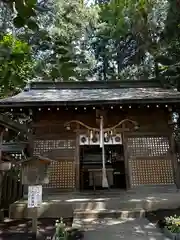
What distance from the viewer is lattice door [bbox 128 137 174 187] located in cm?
742

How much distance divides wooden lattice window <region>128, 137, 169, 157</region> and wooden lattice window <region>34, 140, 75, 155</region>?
6.28 ft

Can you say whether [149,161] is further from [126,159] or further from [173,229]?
[173,229]

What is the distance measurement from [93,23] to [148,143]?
15.0 meters

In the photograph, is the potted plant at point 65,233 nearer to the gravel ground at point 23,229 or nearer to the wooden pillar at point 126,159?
the gravel ground at point 23,229

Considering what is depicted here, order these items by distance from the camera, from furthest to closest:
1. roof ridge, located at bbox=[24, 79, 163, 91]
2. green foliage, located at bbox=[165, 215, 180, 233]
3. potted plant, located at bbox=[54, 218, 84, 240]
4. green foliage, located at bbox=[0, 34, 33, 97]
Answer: roof ridge, located at bbox=[24, 79, 163, 91] < green foliage, located at bbox=[165, 215, 180, 233] < potted plant, located at bbox=[54, 218, 84, 240] < green foliage, located at bbox=[0, 34, 33, 97]

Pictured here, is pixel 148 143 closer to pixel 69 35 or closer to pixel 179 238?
pixel 179 238

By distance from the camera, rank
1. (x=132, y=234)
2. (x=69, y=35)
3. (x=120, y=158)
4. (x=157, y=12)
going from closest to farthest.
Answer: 1. (x=132, y=234)
2. (x=120, y=158)
3. (x=157, y=12)
4. (x=69, y=35)

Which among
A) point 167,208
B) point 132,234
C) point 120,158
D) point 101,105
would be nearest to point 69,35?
point 120,158

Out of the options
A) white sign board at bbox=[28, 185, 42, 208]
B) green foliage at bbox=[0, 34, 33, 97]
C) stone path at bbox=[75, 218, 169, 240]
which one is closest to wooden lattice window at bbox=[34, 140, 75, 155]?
white sign board at bbox=[28, 185, 42, 208]

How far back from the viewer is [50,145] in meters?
7.64

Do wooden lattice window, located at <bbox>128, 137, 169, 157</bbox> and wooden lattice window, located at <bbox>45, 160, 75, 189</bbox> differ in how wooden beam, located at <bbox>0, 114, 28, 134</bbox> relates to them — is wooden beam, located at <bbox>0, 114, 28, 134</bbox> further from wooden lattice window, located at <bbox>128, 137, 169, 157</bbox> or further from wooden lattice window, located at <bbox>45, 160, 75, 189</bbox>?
wooden lattice window, located at <bbox>128, 137, 169, 157</bbox>

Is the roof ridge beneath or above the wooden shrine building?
above

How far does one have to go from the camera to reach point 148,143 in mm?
7676

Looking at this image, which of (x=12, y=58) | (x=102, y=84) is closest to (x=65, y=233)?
(x=12, y=58)
